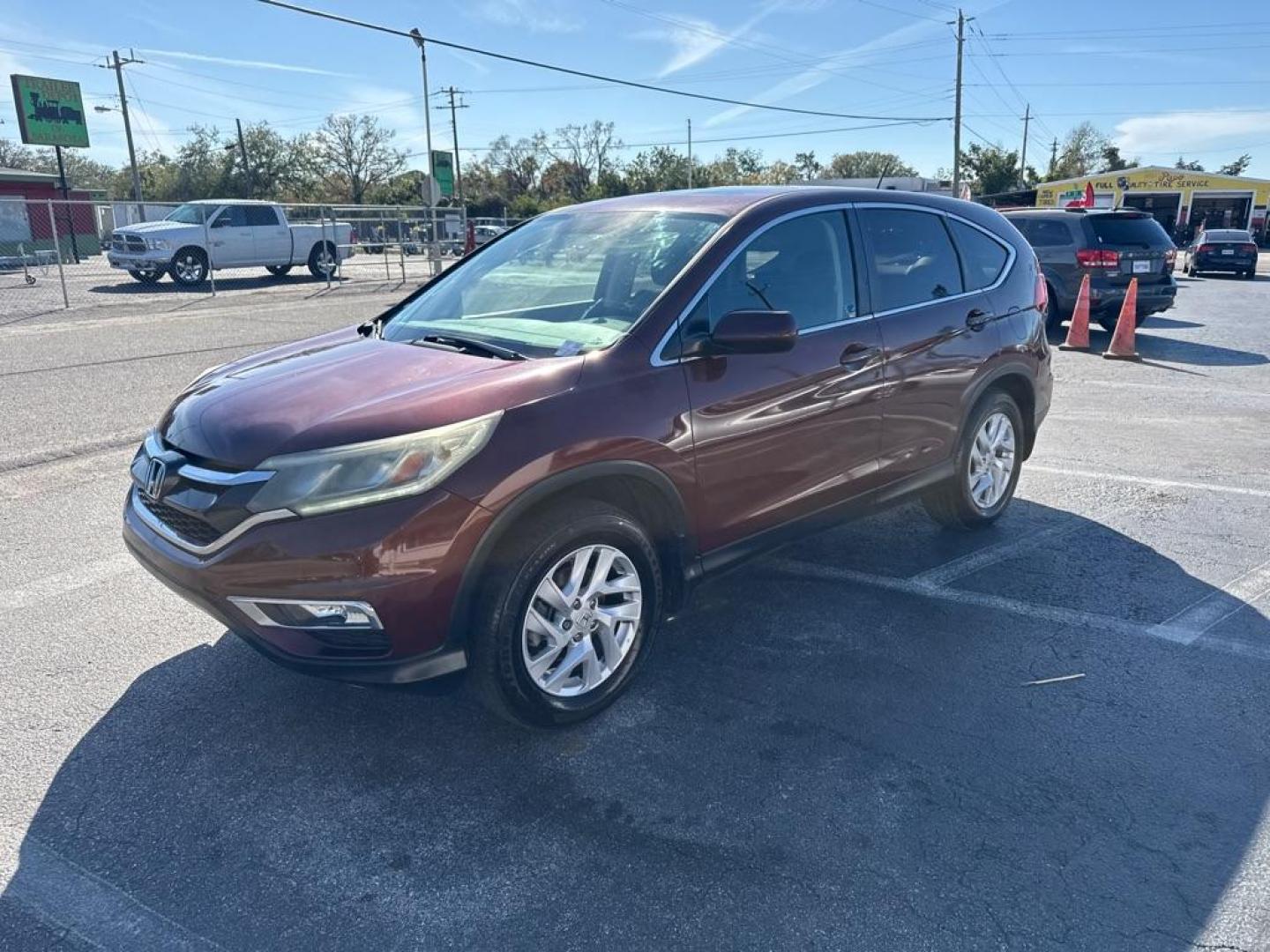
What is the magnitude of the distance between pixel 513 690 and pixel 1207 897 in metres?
2.03

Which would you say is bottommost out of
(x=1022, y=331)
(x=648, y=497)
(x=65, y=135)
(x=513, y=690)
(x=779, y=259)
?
(x=513, y=690)

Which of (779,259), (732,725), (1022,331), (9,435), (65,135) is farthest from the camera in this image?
(65,135)

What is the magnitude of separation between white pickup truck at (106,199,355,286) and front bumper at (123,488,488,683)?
19.4m

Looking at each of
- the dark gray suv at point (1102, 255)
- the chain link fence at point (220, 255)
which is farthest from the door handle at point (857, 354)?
the chain link fence at point (220, 255)

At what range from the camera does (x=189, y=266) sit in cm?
2116

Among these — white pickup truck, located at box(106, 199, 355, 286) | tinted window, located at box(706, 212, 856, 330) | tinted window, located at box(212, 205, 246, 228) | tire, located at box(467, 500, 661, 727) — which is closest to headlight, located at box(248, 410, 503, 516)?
tire, located at box(467, 500, 661, 727)

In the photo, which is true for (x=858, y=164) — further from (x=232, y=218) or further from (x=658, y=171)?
(x=232, y=218)

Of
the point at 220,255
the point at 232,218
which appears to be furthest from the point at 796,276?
the point at 232,218

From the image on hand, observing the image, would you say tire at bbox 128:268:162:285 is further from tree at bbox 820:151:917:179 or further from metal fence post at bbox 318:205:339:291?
tree at bbox 820:151:917:179

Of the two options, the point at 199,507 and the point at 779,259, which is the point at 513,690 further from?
the point at 779,259

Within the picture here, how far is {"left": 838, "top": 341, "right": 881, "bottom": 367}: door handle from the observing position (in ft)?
12.9

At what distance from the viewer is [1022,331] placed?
507cm

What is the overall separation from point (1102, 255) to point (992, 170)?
2696 inches

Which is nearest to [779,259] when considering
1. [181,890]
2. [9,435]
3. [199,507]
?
[199,507]
